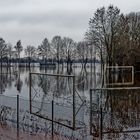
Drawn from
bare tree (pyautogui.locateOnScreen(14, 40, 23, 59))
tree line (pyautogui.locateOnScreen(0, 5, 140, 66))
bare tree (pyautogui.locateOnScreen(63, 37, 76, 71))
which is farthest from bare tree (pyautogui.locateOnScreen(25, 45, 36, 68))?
tree line (pyautogui.locateOnScreen(0, 5, 140, 66))

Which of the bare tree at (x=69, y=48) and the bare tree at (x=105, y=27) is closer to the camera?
the bare tree at (x=105, y=27)

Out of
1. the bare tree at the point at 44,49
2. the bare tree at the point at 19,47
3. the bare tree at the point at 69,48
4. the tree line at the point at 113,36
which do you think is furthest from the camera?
the bare tree at the point at 19,47

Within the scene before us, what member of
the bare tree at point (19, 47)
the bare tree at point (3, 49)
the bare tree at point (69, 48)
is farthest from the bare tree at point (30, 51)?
the bare tree at point (69, 48)

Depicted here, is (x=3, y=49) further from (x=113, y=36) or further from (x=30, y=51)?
(x=113, y=36)

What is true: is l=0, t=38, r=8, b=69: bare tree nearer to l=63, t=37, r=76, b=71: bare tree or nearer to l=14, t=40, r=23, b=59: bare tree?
l=14, t=40, r=23, b=59: bare tree

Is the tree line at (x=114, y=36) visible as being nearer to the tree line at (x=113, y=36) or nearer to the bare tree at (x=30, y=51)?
the tree line at (x=113, y=36)

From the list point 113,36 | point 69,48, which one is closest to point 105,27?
point 113,36

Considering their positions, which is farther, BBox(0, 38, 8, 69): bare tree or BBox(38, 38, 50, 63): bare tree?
BBox(38, 38, 50, 63): bare tree

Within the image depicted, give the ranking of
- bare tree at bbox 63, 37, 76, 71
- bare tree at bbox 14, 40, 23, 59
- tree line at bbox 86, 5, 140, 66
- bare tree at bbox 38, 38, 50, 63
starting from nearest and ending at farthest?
tree line at bbox 86, 5, 140, 66 < bare tree at bbox 63, 37, 76, 71 < bare tree at bbox 38, 38, 50, 63 < bare tree at bbox 14, 40, 23, 59

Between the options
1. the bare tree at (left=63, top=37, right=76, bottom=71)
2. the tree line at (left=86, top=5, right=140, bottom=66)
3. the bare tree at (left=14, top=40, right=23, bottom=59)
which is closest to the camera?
the tree line at (left=86, top=5, right=140, bottom=66)

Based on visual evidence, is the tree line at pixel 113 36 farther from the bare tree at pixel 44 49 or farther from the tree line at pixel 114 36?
the bare tree at pixel 44 49

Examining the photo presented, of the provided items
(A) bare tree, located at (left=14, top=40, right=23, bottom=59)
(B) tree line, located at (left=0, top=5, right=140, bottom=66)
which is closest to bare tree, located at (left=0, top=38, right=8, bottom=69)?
(A) bare tree, located at (left=14, top=40, right=23, bottom=59)

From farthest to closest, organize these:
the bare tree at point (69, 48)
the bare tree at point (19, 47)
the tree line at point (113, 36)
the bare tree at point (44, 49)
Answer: the bare tree at point (19, 47)
the bare tree at point (44, 49)
the bare tree at point (69, 48)
the tree line at point (113, 36)

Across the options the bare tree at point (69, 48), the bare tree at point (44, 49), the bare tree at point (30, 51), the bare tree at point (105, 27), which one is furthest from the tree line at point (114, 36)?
the bare tree at point (30, 51)
